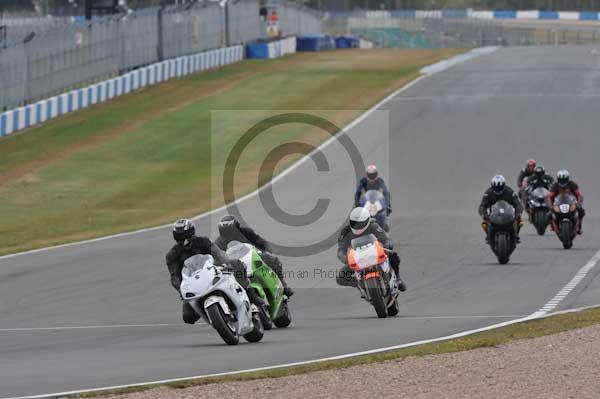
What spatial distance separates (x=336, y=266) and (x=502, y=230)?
2.96 m

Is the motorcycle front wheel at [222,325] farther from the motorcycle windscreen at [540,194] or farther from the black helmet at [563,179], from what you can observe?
the motorcycle windscreen at [540,194]

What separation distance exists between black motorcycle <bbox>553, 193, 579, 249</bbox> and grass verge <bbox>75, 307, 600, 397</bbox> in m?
7.77

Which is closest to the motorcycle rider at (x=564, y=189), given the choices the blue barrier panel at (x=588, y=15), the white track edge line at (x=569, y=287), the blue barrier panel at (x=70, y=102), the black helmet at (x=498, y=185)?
the white track edge line at (x=569, y=287)

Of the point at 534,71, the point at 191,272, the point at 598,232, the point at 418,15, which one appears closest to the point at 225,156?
the point at 598,232

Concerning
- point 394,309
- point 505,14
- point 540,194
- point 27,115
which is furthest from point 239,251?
point 505,14

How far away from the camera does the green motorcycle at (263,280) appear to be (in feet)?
48.0

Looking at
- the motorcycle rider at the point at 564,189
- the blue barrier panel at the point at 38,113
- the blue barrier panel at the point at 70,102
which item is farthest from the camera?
the blue barrier panel at the point at 70,102

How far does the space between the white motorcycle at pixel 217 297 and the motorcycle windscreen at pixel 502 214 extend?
8831mm

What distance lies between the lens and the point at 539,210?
25.6 meters

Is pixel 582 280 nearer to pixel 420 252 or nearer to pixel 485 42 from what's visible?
pixel 420 252

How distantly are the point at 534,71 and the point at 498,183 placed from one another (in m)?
35.3

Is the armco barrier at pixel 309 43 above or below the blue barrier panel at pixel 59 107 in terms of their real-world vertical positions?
above

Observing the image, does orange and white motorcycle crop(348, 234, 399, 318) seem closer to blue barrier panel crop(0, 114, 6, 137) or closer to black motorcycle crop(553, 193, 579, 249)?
black motorcycle crop(553, 193, 579, 249)

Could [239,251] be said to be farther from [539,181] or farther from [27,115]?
[27,115]
